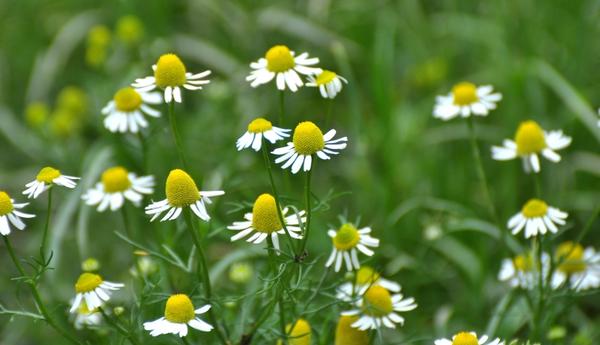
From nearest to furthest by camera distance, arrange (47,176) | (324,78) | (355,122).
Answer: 1. (47,176)
2. (324,78)
3. (355,122)

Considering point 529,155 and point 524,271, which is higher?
point 529,155

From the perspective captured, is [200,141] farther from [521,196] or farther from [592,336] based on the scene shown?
[592,336]

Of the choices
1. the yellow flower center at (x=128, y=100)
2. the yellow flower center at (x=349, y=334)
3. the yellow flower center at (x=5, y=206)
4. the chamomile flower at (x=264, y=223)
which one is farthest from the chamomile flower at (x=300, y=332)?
the yellow flower center at (x=128, y=100)

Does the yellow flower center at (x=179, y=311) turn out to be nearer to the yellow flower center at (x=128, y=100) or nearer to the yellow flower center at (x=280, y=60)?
the yellow flower center at (x=280, y=60)

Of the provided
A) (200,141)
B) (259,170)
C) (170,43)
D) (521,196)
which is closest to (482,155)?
(521,196)

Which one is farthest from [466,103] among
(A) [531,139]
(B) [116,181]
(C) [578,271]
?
(B) [116,181]

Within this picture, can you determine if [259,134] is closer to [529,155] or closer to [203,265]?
[203,265]
